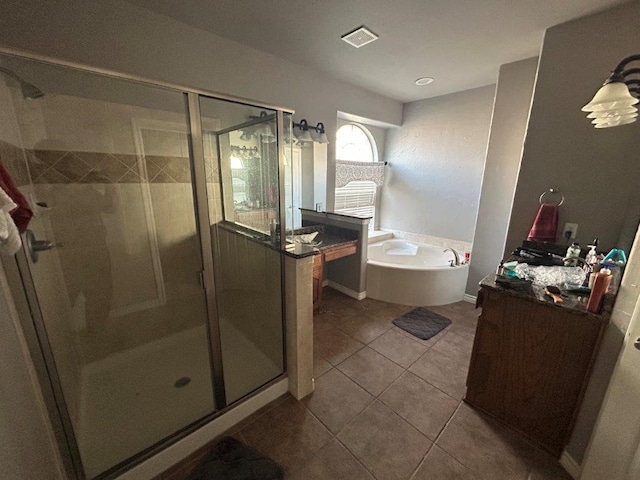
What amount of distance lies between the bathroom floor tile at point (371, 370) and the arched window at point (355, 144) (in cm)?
274

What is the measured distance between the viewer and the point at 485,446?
4.63ft

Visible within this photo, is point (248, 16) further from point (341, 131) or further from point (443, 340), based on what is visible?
point (443, 340)

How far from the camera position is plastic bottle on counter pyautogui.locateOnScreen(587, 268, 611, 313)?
45.1 inches

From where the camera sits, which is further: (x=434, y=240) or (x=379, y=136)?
(x=379, y=136)

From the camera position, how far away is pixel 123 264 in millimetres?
1954

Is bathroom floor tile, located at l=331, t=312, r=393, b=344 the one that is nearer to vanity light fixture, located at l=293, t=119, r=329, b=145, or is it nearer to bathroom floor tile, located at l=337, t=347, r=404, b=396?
bathroom floor tile, located at l=337, t=347, r=404, b=396

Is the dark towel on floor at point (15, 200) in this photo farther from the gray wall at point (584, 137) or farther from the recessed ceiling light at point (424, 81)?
the recessed ceiling light at point (424, 81)

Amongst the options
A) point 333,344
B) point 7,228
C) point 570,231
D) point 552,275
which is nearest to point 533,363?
point 552,275

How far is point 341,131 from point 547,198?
263cm

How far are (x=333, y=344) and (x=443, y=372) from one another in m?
0.92

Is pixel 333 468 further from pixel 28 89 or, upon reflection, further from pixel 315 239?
pixel 28 89

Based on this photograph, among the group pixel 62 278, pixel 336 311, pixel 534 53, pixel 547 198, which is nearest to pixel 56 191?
pixel 62 278

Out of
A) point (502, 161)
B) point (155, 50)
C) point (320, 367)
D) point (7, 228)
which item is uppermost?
point (155, 50)

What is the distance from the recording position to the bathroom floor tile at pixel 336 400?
1.57 meters
